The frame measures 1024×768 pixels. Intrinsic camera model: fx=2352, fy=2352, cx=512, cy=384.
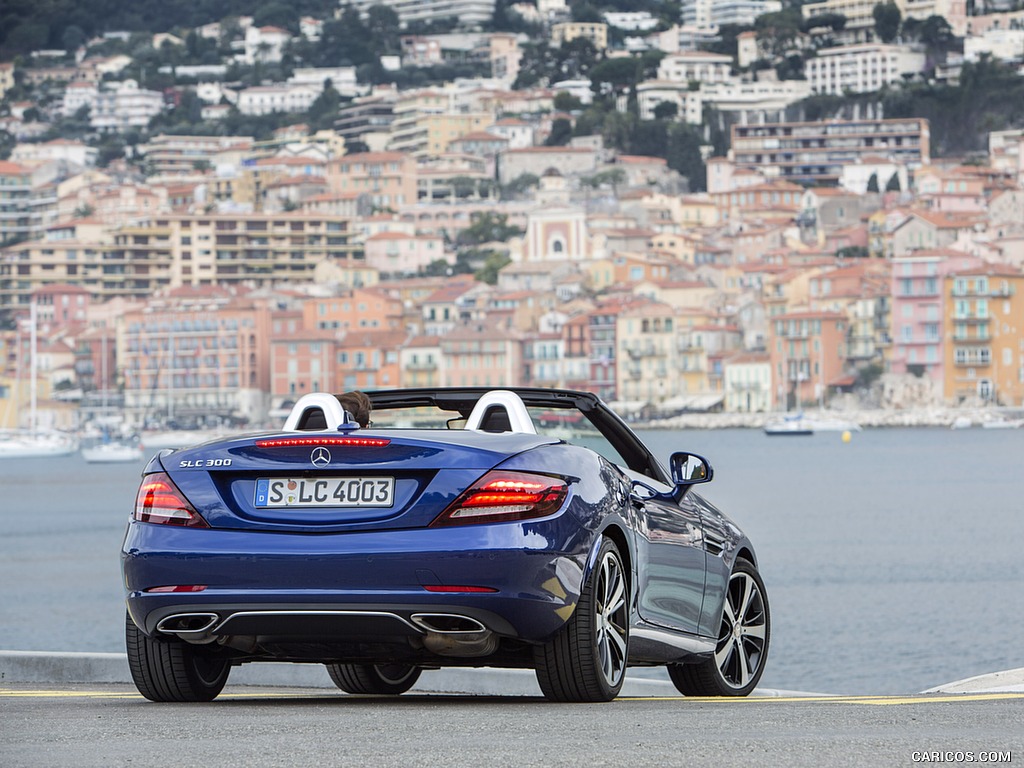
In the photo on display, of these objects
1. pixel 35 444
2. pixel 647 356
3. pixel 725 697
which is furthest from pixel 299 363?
pixel 725 697

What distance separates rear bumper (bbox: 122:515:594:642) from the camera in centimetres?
584

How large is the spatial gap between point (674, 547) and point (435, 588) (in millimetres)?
1186

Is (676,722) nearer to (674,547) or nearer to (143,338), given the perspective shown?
(674,547)

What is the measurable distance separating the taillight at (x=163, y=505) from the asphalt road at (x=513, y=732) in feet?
1.60

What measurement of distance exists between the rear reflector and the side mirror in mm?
1277

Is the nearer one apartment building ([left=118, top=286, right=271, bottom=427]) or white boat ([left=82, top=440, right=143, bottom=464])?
white boat ([left=82, top=440, right=143, bottom=464])

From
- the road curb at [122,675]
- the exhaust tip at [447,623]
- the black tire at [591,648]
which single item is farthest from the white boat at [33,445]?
the exhaust tip at [447,623]

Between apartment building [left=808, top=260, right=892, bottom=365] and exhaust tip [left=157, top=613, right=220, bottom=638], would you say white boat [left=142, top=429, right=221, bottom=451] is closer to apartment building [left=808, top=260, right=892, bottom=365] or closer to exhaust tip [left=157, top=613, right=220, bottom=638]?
apartment building [left=808, top=260, right=892, bottom=365]

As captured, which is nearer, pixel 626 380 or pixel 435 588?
pixel 435 588

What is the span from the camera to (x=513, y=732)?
5234 mm

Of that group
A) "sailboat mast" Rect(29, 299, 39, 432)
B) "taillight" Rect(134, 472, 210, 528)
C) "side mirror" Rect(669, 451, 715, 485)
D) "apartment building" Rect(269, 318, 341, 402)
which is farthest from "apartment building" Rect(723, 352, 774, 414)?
"taillight" Rect(134, 472, 210, 528)

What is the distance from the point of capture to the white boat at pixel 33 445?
158 meters

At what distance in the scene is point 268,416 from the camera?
17738 centimetres

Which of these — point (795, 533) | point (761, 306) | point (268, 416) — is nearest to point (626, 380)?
point (761, 306)
